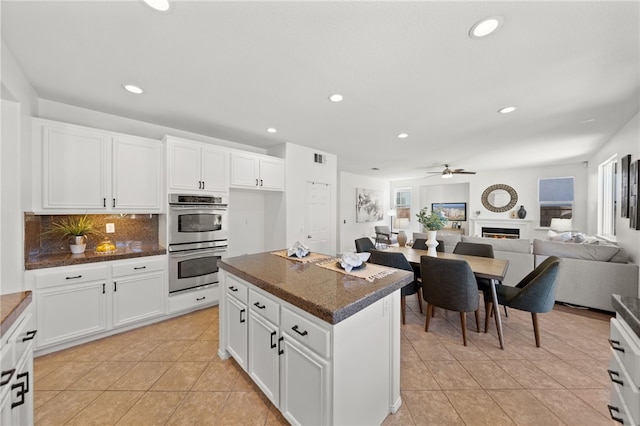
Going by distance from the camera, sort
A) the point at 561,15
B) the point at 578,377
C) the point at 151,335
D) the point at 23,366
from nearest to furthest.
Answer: the point at 23,366, the point at 561,15, the point at 578,377, the point at 151,335

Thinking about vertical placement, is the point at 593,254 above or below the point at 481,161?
below

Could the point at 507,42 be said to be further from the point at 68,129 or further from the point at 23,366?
the point at 68,129

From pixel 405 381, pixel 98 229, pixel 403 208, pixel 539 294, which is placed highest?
pixel 403 208

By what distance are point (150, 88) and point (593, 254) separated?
5.77 metres

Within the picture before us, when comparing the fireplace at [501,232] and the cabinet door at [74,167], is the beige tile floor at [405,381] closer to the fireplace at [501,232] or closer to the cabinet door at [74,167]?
the cabinet door at [74,167]

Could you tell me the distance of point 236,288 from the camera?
6.37 ft

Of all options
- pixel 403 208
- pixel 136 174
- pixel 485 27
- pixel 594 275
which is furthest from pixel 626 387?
pixel 403 208

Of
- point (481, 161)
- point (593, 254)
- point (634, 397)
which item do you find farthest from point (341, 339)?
point (481, 161)

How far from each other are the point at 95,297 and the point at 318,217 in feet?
11.0

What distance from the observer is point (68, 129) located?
2465 mm

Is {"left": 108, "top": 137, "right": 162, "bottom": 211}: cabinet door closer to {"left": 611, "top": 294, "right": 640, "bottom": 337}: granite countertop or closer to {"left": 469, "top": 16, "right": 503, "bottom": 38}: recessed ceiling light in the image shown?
{"left": 469, "top": 16, "right": 503, "bottom": 38}: recessed ceiling light

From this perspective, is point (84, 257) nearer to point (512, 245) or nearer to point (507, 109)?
point (507, 109)

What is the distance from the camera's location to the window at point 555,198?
6160 mm

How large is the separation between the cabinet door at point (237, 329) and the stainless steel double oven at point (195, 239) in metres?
A: 1.21
